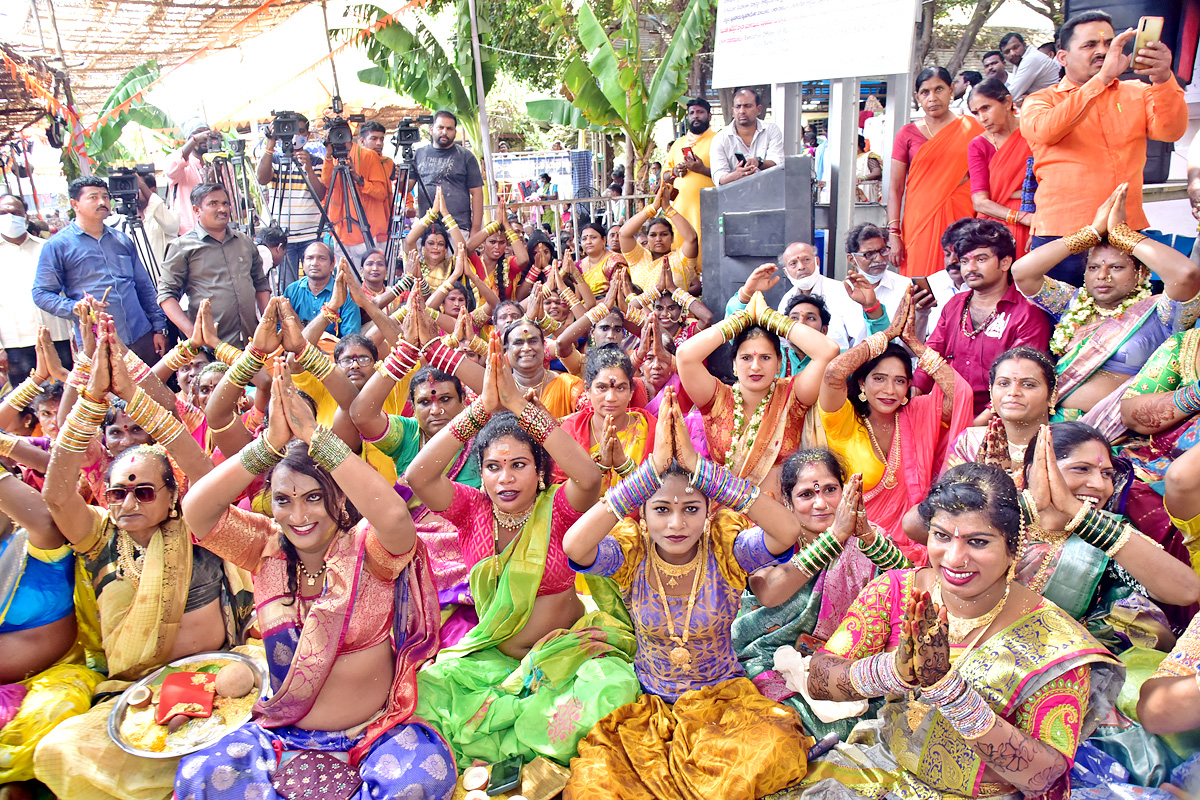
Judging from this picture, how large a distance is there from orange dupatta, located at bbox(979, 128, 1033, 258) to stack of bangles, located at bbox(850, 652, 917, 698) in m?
3.92

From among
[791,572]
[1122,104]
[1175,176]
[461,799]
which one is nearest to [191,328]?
[461,799]

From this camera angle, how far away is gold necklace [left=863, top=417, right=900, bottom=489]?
383cm

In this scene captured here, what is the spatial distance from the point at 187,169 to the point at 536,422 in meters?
8.03

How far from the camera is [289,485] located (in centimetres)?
270

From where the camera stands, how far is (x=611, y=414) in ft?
13.5

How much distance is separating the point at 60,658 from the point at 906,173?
5.86 m

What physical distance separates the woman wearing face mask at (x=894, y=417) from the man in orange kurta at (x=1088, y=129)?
132 cm

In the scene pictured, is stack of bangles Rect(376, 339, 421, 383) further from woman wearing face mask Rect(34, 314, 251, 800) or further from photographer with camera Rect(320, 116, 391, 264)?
photographer with camera Rect(320, 116, 391, 264)

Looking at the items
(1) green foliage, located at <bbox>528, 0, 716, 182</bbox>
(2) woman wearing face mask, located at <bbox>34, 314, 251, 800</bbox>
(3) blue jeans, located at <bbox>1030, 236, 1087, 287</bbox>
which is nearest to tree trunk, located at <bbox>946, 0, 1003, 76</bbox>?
(1) green foliage, located at <bbox>528, 0, 716, 182</bbox>

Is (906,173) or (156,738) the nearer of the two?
(156,738)

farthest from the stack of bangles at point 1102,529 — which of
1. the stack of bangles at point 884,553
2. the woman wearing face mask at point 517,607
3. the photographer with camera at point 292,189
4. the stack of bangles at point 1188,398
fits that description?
the photographer with camera at point 292,189

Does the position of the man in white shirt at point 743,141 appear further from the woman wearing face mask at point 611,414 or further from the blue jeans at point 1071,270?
the woman wearing face mask at point 611,414

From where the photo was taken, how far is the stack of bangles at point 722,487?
267cm

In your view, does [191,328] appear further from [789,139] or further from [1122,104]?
[1122,104]
